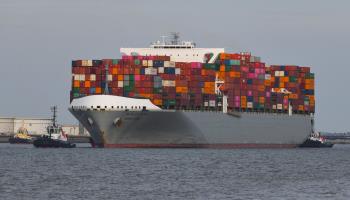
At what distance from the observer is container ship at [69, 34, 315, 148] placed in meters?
134

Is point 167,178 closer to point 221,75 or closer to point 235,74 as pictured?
point 221,75

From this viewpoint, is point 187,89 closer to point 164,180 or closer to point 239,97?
point 239,97

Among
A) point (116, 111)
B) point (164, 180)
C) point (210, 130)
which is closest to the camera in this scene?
point (164, 180)

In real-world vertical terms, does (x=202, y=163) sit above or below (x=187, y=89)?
below

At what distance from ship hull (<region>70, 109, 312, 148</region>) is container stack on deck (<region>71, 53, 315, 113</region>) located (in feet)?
6.64

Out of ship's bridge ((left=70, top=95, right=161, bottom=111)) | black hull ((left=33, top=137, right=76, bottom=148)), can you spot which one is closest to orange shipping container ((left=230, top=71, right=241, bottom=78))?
ship's bridge ((left=70, top=95, right=161, bottom=111))

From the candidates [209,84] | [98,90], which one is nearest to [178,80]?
[209,84]

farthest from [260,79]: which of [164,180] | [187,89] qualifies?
[164,180]

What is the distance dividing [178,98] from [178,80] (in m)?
2.65

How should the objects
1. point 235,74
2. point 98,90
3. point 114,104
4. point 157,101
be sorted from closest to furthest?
point 114,104, point 157,101, point 98,90, point 235,74

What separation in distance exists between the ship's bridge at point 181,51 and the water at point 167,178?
1631 inches

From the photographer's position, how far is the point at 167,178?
260ft

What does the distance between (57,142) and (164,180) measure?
69.4m

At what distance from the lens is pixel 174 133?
448 ft
